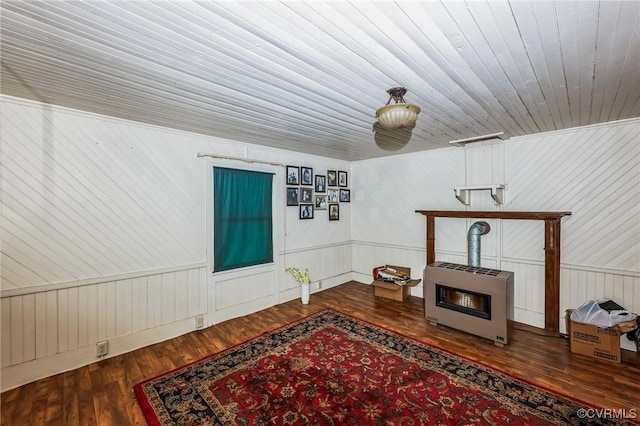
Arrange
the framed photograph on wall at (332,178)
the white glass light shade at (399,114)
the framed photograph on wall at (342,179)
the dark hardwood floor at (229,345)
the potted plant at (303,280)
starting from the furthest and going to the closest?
the framed photograph on wall at (342,179)
the framed photograph on wall at (332,178)
the potted plant at (303,280)
the dark hardwood floor at (229,345)
the white glass light shade at (399,114)

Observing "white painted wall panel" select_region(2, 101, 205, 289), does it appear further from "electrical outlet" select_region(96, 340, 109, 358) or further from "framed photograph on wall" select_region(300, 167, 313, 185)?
"framed photograph on wall" select_region(300, 167, 313, 185)

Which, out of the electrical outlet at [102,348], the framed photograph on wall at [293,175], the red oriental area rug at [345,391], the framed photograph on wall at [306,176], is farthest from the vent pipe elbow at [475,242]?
the electrical outlet at [102,348]

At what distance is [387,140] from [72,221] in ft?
12.3

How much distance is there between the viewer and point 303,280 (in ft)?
14.2

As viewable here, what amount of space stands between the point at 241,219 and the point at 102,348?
6.63 feet

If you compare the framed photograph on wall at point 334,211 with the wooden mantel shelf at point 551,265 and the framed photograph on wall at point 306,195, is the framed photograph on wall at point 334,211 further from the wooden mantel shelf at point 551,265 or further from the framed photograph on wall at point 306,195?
the wooden mantel shelf at point 551,265

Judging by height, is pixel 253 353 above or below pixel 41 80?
below

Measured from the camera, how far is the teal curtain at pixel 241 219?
11.8 ft

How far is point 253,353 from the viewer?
2811 mm

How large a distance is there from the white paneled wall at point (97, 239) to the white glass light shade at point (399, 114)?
95.9 inches

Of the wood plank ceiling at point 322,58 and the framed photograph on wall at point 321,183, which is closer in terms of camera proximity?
the wood plank ceiling at point 322,58

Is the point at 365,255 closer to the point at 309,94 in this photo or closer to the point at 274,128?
the point at 274,128

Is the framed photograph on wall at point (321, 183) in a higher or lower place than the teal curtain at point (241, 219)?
higher

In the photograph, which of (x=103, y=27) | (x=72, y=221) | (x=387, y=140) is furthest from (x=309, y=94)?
(x=72, y=221)
